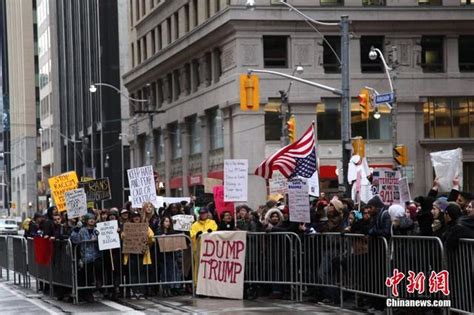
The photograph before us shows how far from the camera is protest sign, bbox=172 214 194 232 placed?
64.7 feet

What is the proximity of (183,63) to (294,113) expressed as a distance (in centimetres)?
1218

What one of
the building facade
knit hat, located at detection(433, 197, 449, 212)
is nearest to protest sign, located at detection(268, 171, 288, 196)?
knit hat, located at detection(433, 197, 449, 212)

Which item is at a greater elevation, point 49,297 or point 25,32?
point 25,32

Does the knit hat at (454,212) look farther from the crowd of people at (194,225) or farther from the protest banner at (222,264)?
the protest banner at (222,264)

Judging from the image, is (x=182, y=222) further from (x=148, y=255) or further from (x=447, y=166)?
(x=447, y=166)

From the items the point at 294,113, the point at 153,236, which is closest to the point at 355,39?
the point at 294,113

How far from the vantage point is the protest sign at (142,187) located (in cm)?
2039

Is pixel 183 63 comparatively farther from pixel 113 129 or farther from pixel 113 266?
pixel 113 266

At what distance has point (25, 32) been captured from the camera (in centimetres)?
13112

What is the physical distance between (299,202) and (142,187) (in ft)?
15.6

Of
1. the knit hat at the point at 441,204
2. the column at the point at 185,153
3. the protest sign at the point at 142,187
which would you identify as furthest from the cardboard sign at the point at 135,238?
the column at the point at 185,153

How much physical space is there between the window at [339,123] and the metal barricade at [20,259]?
28.2m

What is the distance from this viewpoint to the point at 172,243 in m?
18.7

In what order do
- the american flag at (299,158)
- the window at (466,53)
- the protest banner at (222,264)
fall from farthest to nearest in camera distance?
the window at (466,53), the american flag at (299,158), the protest banner at (222,264)
